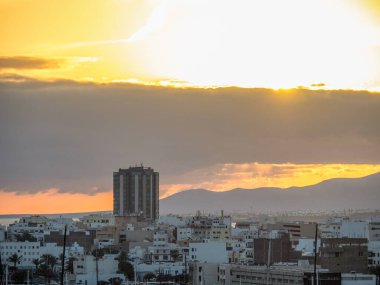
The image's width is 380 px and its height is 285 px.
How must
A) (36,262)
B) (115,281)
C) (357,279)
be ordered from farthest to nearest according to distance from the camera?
(36,262) → (115,281) → (357,279)

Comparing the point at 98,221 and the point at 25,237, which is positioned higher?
the point at 98,221

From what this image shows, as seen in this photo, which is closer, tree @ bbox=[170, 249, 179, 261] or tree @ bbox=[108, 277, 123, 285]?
tree @ bbox=[108, 277, 123, 285]

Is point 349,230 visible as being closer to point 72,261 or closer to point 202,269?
point 72,261

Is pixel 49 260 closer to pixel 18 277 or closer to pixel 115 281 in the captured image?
pixel 18 277

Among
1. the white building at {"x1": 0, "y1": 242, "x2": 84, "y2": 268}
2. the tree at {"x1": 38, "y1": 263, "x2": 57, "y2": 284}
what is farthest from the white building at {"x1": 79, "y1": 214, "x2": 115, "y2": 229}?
the tree at {"x1": 38, "y1": 263, "x2": 57, "y2": 284}

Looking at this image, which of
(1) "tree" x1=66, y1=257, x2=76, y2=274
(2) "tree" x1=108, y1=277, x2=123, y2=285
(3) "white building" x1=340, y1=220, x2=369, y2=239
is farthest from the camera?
(3) "white building" x1=340, y1=220, x2=369, y2=239

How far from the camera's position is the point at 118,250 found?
418 feet

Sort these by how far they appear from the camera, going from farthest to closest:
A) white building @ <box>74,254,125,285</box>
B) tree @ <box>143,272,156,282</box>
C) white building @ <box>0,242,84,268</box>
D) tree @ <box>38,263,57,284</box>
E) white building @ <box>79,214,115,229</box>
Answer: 1. white building @ <box>79,214,115,229</box>
2. white building @ <box>0,242,84,268</box>
3. tree @ <box>38,263,57,284</box>
4. tree @ <box>143,272,156,282</box>
5. white building @ <box>74,254,125,285</box>

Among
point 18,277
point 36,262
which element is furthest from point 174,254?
point 18,277

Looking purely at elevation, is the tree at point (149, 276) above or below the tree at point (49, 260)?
below

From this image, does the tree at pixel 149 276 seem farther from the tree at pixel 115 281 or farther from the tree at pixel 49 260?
the tree at pixel 49 260

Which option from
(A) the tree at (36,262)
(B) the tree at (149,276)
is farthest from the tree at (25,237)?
(B) the tree at (149,276)

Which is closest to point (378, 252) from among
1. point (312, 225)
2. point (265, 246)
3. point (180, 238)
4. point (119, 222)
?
point (265, 246)

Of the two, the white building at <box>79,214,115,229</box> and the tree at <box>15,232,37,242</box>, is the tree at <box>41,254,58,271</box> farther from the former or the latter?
the white building at <box>79,214,115,229</box>
